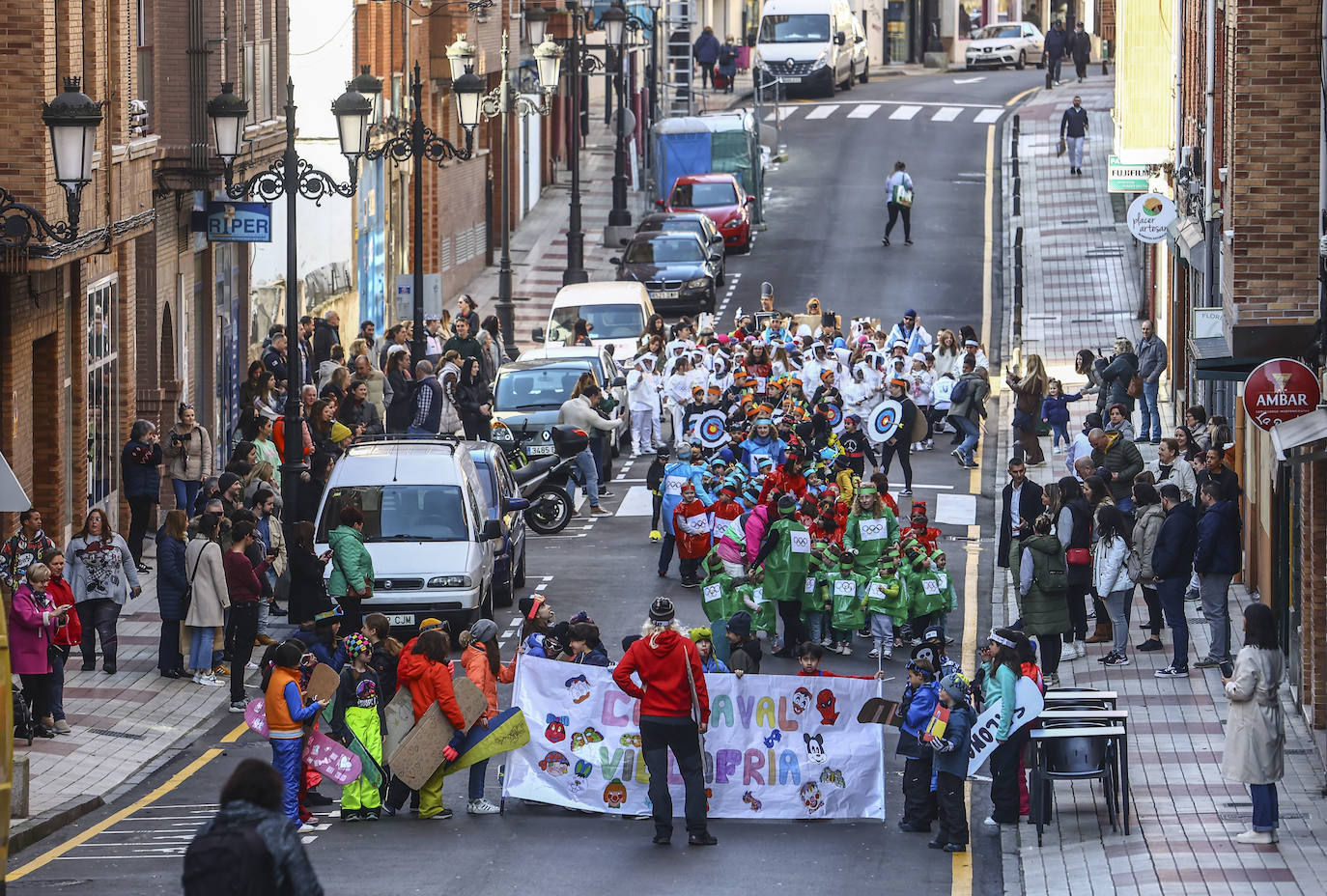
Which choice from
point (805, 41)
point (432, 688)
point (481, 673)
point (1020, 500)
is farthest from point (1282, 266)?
point (805, 41)

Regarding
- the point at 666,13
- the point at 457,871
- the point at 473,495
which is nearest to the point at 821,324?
the point at 473,495

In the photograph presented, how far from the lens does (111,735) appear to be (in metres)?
18.6

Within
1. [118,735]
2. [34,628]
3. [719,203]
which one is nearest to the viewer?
[34,628]

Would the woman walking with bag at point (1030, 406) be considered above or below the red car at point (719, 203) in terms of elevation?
below

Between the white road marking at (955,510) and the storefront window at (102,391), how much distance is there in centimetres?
1020

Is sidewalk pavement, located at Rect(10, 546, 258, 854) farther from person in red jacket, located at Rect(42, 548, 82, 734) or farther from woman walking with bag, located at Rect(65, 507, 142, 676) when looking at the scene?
woman walking with bag, located at Rect(65, 507, 142, 676)

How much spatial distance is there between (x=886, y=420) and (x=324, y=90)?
18.0 m

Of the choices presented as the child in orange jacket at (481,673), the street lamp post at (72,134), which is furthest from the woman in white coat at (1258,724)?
the street lamp post at (72,134)

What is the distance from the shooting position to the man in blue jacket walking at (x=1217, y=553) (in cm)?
2008

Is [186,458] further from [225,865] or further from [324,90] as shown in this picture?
[324,90]

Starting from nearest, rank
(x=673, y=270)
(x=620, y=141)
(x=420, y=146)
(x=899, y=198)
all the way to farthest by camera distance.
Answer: (x=420, y=146) → (x=673, y=270) → (x=899, y=198) → (x=620, y=141)

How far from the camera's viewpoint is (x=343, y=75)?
1700 inches

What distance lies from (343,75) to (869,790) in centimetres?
2959

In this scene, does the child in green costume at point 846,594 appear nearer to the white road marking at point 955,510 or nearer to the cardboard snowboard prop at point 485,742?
the cardboard snowboard prop at point 485,742
